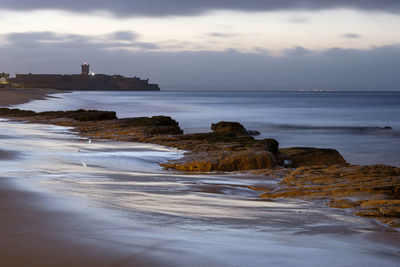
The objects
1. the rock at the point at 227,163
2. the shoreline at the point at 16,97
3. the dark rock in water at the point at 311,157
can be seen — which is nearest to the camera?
the rock at the point at 227,163

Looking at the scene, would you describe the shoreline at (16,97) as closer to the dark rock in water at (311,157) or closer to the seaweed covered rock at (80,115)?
the seaweed covered rock at (80,115)

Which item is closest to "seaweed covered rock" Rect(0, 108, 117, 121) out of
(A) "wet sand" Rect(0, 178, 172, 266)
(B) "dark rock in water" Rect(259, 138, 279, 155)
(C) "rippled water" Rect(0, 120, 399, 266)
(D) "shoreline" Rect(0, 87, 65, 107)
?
(B) "dark rock in water" Rect(259, 138, 279, 155)

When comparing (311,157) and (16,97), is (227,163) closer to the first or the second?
(311,157)

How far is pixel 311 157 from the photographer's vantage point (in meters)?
10.7

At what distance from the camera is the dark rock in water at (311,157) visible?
10.5 metres

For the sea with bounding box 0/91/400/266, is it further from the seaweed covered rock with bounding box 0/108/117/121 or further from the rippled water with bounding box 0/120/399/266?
the seaweed covered rock with bounding box 0/108/117/121

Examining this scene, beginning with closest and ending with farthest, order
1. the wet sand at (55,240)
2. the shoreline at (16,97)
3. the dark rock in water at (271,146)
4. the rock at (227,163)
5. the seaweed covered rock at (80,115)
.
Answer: the wet sand at (55,240) → the rock at (227,163) → the dark rock in water at (271,146) → the seaweed covered rock at (80,115) → the shoreline at (16,97)

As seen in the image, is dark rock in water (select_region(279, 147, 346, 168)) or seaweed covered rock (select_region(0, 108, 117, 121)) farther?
seaweed covered rock (select_region(0, 108, 117, 121))

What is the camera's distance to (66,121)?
17.5 m

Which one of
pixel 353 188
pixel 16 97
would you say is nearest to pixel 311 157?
pixel 353 188

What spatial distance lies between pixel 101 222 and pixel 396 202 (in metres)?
3.00

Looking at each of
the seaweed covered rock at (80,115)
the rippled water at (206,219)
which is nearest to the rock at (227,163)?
the rippled water at (206,219)

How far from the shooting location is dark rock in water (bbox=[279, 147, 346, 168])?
34.5 ft

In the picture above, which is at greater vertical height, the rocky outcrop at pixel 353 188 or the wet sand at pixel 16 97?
the wet sand at pixel 16 97
